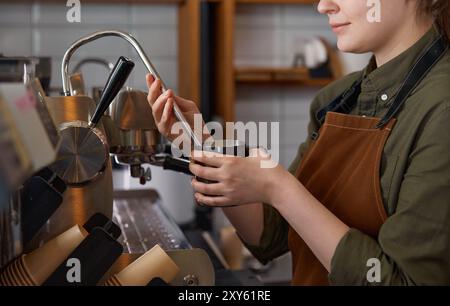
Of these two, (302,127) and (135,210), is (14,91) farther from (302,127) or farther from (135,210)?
(302,127)

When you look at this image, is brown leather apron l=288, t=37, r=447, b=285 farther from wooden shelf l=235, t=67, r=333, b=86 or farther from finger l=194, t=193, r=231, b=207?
wooden shelf l=235, t=67, r=333, b=86

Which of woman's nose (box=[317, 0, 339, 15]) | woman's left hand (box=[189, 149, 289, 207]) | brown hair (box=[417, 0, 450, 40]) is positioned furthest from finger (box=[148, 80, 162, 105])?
brown hair (box=[417, 0, 450, 40])

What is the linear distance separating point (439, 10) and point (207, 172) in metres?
0.37

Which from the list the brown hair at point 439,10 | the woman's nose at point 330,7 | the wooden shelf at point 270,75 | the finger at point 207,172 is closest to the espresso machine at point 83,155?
the finger at point 207,172

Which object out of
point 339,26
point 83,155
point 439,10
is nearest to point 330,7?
point 339,26

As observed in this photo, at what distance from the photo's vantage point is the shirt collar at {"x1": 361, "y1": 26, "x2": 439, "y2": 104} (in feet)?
2.76

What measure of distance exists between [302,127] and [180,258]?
67.9 inches

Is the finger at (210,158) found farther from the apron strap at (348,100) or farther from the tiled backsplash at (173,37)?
the tiled backsplash at (173,37)

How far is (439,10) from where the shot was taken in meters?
0.82

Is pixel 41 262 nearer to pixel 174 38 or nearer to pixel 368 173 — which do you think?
pixel 368 173

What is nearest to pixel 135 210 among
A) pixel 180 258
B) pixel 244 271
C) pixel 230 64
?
pixel 244 271

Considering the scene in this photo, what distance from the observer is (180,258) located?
2.43ft

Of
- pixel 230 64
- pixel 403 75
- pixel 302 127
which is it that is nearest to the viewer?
pixel 403 75
